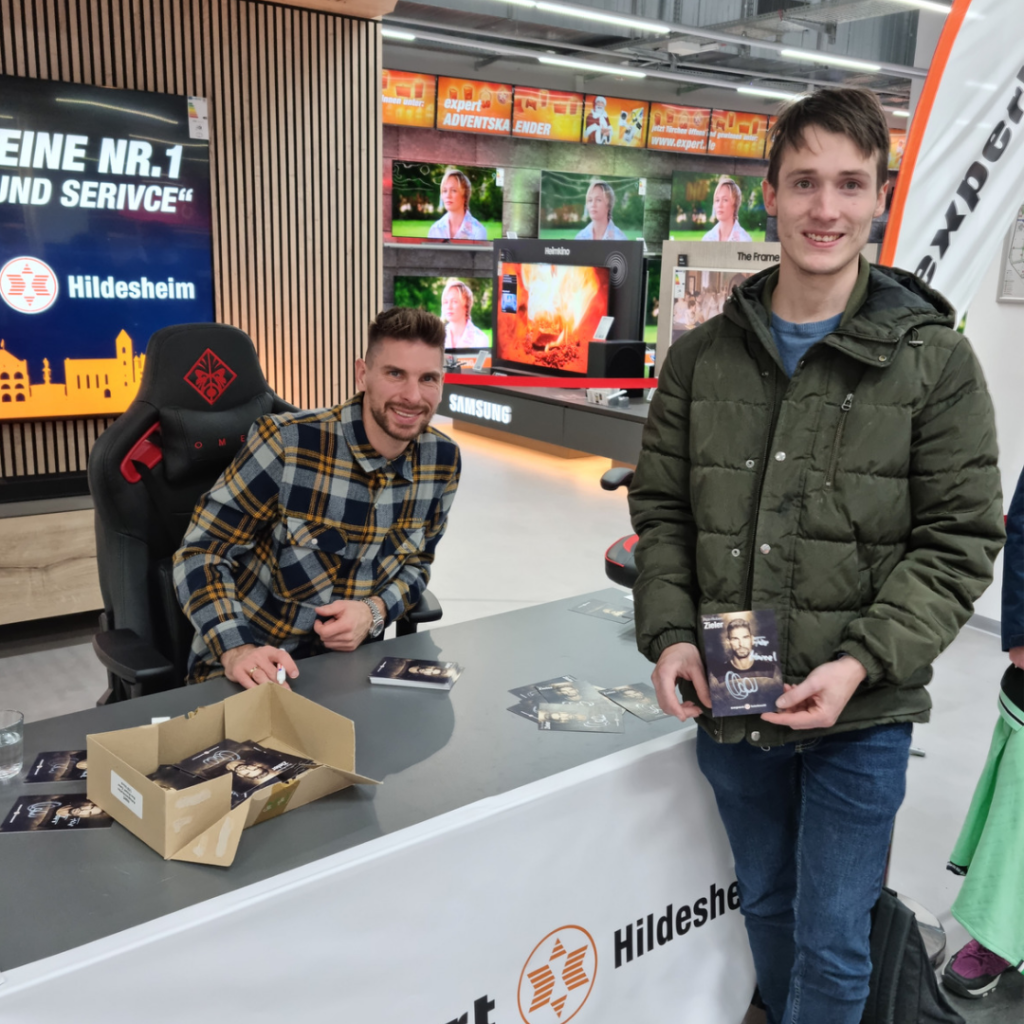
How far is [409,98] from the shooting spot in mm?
10266

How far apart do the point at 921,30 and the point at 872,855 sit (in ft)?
15.9

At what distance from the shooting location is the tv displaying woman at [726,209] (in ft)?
43.1

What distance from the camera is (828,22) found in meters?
9.78

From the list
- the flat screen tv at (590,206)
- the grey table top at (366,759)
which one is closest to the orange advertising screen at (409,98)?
the flat screen tv at (590,206)

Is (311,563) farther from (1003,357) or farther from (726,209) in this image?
(726,209)

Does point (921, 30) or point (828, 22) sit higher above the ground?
point (828, 22)

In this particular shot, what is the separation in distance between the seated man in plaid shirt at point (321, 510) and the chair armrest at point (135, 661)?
0.33 feet

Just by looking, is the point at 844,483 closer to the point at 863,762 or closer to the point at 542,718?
the point at 863,762

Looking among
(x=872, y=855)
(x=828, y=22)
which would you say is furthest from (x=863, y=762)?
(x=828, y=22)

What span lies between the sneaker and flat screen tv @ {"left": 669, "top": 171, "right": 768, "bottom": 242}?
11.5 meters

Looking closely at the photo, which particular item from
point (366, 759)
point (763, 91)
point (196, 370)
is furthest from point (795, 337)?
point (763, 91)

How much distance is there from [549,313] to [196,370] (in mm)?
6208

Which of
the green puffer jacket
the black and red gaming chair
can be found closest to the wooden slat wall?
the black and red gaming chair

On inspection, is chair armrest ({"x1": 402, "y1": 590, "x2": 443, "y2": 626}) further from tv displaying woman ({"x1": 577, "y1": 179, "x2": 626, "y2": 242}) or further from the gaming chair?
tv displaying woman ({"x1": 577, "y1": 179, "x2": 626, "y2": 242})
